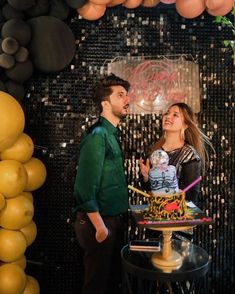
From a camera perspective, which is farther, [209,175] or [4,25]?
[209,175]

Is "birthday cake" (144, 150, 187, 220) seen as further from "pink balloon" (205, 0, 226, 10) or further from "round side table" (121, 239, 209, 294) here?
"pink balloon" (205, 0, 226, 10)

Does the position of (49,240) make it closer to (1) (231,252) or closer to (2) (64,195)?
(2) (64,195)

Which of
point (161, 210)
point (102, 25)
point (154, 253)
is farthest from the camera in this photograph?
point (102, 25)

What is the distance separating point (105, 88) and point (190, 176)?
87 centimetres

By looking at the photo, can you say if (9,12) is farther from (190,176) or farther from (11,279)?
(11,279)

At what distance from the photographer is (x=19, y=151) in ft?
8.27

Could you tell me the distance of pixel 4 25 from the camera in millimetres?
2590

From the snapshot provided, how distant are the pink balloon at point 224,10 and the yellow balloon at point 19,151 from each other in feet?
5.41

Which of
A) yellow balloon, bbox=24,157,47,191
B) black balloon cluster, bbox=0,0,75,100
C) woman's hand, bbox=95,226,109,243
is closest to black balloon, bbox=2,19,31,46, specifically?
black balloon cluster, bbox=0,0,75,100

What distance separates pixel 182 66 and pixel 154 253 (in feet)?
4.95

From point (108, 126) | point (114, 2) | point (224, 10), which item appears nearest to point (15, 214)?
point (108, 126)

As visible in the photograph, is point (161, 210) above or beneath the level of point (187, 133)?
beneath

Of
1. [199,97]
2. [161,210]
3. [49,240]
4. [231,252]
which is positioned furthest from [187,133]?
[49,240]

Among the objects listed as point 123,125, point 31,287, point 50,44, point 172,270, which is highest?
point 50,44
